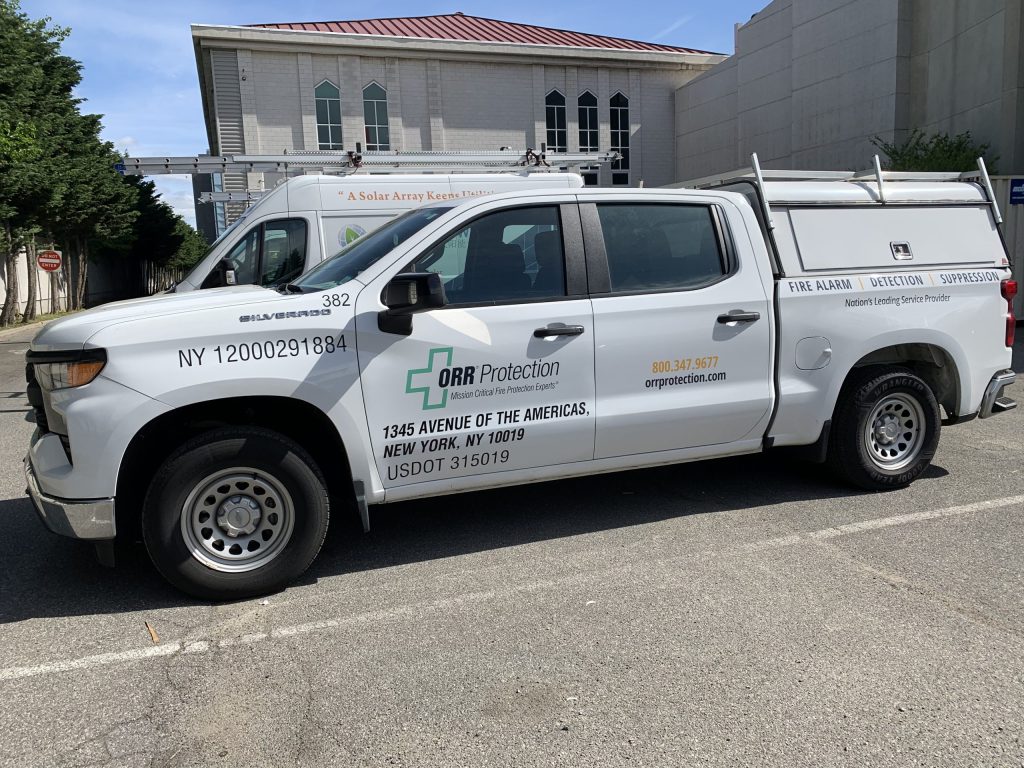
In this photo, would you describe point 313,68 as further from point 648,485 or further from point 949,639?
point 949,639

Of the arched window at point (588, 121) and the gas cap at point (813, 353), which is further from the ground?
the arched window at point (588, 121)

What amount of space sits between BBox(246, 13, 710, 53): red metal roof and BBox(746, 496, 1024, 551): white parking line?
105 feet

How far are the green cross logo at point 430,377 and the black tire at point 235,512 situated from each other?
24.8 inches

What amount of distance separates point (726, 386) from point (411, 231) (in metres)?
2.03

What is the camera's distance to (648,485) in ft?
18.8

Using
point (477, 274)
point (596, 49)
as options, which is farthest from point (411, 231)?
point (596, 49)

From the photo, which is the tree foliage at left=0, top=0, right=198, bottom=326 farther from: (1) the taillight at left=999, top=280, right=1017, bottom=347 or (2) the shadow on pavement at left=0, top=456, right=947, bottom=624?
(1) the taillight at left=999, top=280, right=1017, bottom=347

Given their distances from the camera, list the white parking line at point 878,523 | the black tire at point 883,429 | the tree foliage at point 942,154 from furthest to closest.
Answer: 1. the tree foliage at point 942,154
2. the black tire at point 883,429
3. the white parking line at point 878,523

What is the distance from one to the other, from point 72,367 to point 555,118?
33.7m

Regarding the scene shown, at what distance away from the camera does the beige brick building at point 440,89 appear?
31047 mm

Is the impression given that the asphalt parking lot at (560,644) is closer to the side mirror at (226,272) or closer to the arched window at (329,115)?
the side mirror at (226,272)

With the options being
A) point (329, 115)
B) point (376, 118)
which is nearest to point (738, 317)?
point (329, 115)

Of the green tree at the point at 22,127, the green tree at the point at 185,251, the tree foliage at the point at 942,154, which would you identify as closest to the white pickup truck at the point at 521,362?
the tree foliage at the point at 942,154

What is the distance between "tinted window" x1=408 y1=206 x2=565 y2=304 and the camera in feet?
14.1
